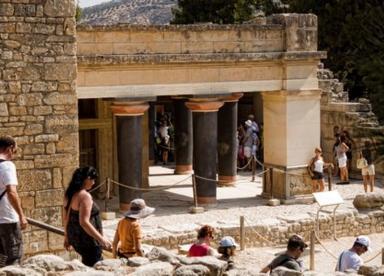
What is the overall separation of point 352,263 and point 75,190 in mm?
3771

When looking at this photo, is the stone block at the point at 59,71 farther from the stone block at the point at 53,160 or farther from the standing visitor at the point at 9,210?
the standing visitor at the point at 9,210

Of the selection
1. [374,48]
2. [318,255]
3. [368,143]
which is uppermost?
[374,48]

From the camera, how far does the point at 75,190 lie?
28.9ft

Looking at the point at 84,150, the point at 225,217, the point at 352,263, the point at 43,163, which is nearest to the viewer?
the point at 352,263

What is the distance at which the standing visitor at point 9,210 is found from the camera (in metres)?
8.54

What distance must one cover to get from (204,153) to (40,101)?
677 centimetres

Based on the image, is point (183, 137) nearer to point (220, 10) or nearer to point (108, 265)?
point (108, 265)

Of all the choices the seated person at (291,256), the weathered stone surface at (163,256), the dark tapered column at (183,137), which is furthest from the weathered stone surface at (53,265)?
the dark tapered column at (183,137)

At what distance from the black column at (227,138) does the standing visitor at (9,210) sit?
13143mm

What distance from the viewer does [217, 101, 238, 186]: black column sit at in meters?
21.8

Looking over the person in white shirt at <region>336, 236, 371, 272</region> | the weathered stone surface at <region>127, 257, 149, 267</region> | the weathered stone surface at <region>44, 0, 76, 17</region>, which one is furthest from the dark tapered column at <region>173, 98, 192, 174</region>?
the weathered stone surface at <region>127, 257, 149, 267</region>

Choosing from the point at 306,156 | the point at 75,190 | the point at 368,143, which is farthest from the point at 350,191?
the point at 368,143

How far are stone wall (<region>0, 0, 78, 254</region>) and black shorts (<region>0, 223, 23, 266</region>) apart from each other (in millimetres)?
4016

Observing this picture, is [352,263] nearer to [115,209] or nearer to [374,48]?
[374,48]
